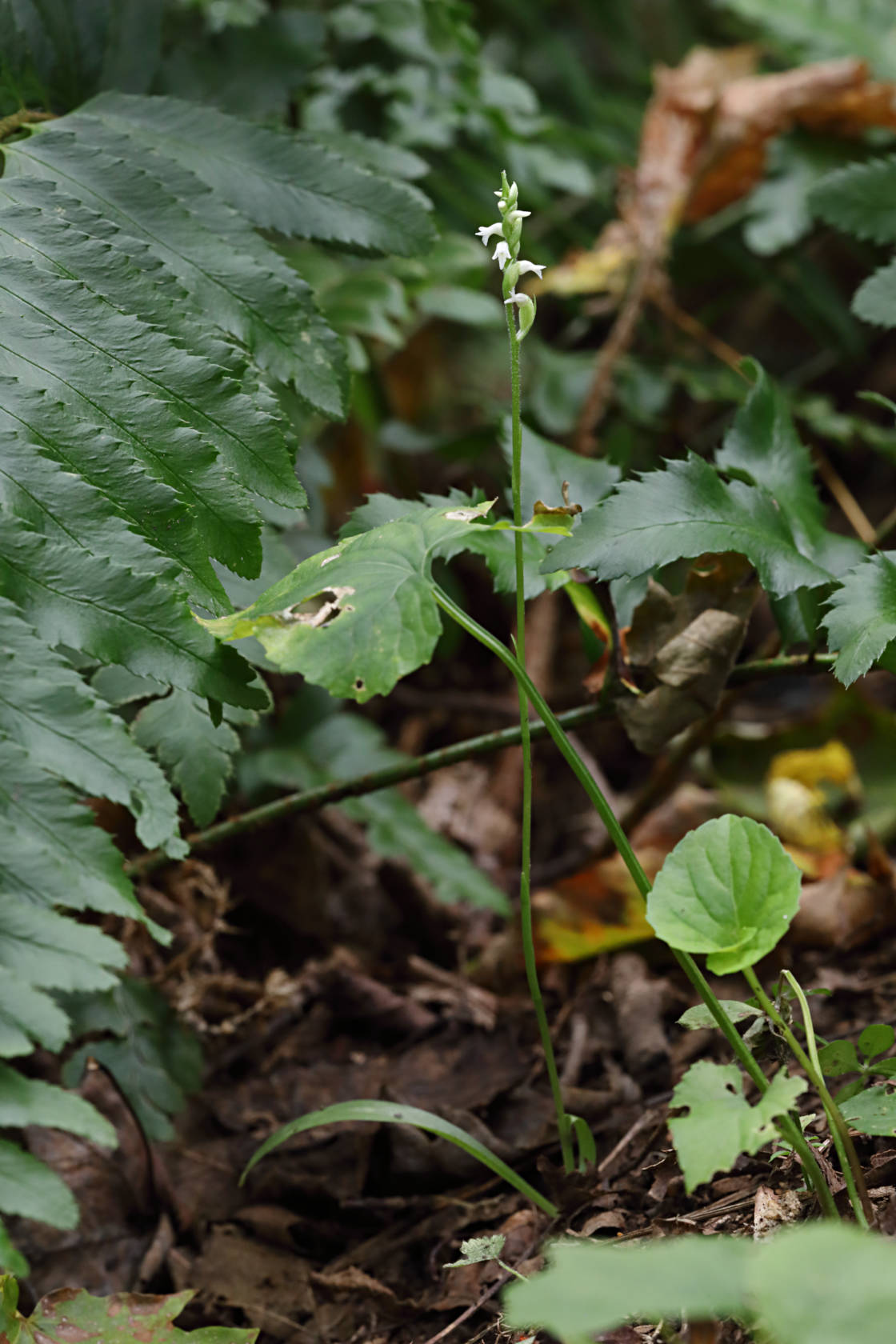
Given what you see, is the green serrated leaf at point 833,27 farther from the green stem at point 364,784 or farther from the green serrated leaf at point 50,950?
the green serrated leaf at point 50,950

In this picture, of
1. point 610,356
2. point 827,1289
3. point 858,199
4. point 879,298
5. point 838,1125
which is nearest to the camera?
point 827,1289

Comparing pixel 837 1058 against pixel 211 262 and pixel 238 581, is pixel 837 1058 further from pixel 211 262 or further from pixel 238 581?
pixel 211 262

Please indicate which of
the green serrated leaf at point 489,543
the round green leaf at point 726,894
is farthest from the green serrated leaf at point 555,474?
the round green leaf at point 726,894

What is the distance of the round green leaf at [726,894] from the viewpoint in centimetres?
94

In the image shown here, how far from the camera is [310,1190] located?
1.41 meters

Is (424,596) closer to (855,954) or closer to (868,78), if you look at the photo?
(855,954)

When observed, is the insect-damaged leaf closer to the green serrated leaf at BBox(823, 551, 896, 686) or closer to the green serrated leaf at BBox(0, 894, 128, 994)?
the green serrated leaf at BBox(0, 894, 128, 994)

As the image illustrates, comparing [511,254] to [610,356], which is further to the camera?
[610,356]

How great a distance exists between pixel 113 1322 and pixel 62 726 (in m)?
0.67

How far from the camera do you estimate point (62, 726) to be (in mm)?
926

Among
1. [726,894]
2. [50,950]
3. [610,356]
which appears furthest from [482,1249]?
[610,356]

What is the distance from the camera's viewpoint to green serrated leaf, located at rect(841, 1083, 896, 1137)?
943 millimetres

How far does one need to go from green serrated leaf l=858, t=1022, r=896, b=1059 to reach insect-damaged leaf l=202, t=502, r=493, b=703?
1.91 feet

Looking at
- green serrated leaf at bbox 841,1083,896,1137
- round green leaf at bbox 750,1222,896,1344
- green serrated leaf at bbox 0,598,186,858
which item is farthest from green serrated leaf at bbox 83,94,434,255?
round green leaf at bbox 750,1222,896,1344
